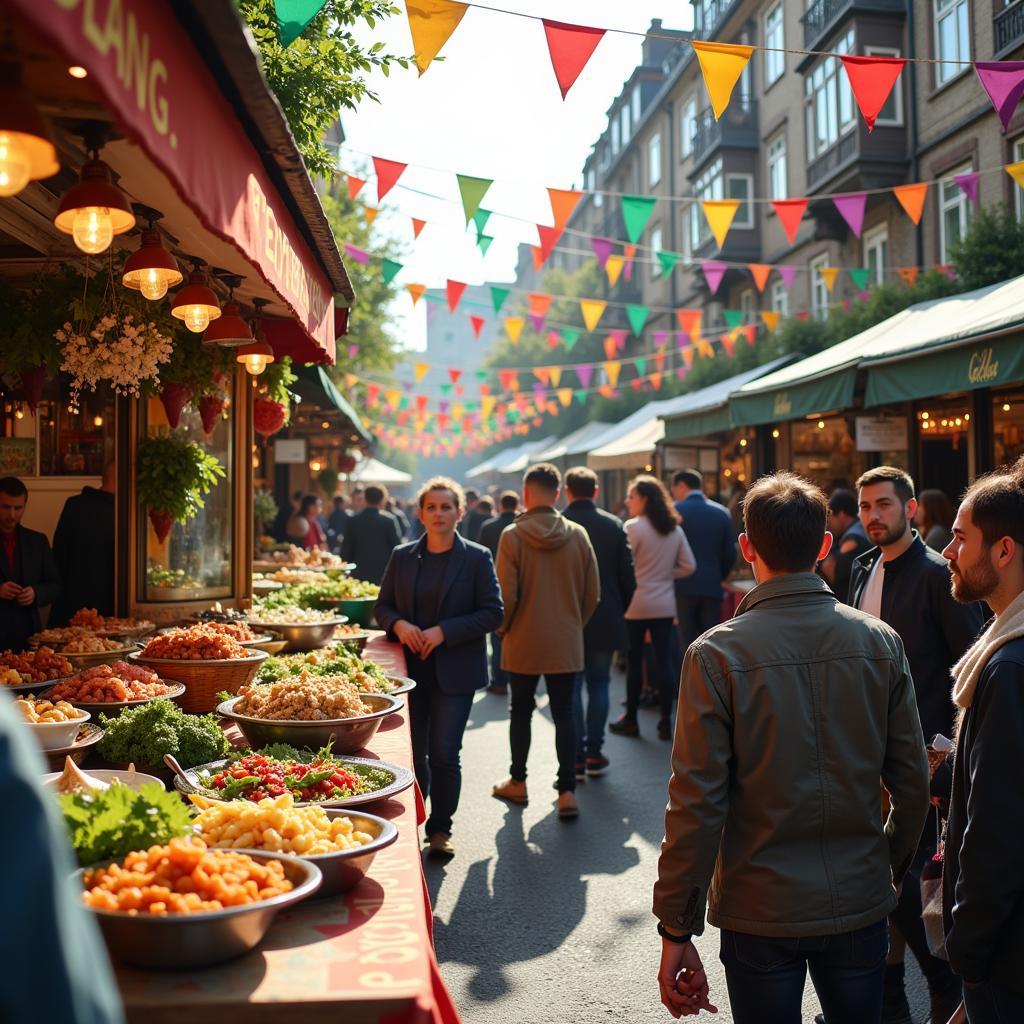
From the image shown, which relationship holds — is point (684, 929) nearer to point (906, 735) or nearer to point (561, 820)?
point (906, 735)

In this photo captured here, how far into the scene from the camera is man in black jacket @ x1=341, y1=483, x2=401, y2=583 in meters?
12.8

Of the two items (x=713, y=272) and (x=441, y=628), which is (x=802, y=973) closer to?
(x=441, y=628)

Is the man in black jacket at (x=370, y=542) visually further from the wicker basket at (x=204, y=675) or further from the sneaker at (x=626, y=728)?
the wicker basket at (x=204, y=675)

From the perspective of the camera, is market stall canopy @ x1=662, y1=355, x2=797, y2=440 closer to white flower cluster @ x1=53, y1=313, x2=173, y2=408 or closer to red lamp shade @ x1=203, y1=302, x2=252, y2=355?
red lamp shade @ x1=203, y1=302, x2=252, y2=355

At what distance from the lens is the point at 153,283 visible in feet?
13.4

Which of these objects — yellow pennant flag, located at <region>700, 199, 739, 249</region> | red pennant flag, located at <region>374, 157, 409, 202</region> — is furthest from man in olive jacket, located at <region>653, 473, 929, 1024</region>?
yellow pennant flag, located at <region>700, 199, 739, 249</region>

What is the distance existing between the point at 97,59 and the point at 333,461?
84.8 ft

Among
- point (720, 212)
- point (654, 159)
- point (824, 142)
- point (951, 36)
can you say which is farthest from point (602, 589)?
point (654, 159)

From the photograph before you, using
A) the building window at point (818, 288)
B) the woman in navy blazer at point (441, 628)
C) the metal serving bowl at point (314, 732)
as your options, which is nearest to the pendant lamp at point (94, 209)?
the metal serving bowl at point (314, 732)

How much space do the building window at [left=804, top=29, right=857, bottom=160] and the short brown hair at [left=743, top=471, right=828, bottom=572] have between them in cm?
1871

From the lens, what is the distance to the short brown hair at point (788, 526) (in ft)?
9.33

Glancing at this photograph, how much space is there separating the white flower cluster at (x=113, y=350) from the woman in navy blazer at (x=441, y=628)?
5.75ft

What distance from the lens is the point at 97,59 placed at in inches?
77.3

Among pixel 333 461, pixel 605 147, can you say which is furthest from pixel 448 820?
pixel 605 147
